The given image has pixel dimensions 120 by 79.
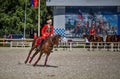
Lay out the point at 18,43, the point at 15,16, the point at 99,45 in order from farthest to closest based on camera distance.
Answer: the point at 15,16 → the point at 18,43 → the point at 99,45

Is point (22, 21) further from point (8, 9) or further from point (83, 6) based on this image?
point (83, 6)

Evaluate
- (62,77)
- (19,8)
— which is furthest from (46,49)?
(19,8)

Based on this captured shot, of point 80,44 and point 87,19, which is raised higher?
point 87,19

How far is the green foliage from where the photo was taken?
206 feet

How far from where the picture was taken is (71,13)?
47.2 meters

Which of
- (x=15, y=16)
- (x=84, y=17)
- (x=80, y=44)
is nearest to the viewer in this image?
(x=80, y=44)

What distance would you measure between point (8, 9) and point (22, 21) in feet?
10.9

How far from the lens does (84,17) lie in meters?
47.2

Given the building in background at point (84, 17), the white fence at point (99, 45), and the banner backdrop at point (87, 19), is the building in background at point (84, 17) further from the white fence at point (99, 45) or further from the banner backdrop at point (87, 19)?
the white fence at point (99, 45)

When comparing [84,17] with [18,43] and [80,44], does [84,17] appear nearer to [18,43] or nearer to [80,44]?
[80,44]

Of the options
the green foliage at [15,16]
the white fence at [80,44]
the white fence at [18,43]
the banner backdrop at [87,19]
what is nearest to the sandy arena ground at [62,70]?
the white fence at [80,44]

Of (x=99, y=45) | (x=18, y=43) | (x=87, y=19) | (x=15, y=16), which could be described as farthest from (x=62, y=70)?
(x=15, y=16)

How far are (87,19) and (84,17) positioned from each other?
0.41 metres

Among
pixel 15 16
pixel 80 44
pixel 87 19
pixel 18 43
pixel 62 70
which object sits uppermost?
pixel 15 16
